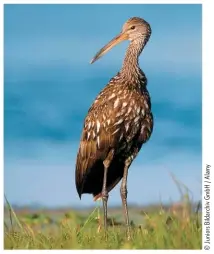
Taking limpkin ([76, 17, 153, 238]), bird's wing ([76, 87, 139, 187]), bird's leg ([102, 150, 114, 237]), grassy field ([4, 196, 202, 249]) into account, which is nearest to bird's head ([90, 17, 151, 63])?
limpkin ([76, 17, 153, 238])

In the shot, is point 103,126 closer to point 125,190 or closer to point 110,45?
point 125,190

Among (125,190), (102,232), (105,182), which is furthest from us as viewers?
(125,190)

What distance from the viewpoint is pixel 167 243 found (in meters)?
6.73

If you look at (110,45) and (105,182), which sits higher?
(110,45)

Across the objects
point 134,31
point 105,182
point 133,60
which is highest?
point 134,31

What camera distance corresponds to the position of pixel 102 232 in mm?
7660

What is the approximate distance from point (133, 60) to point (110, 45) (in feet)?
1.27

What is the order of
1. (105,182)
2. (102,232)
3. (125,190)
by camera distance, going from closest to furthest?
(102,232) < (105,182) < (125,190)

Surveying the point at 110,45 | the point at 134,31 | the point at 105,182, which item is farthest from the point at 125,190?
the point at 134,31

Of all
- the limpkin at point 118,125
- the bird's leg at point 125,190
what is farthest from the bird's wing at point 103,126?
the bird's leg at point 125,190

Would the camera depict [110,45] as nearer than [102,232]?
No

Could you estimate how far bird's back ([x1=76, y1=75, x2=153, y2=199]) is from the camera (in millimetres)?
7965

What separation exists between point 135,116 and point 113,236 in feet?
4.64
